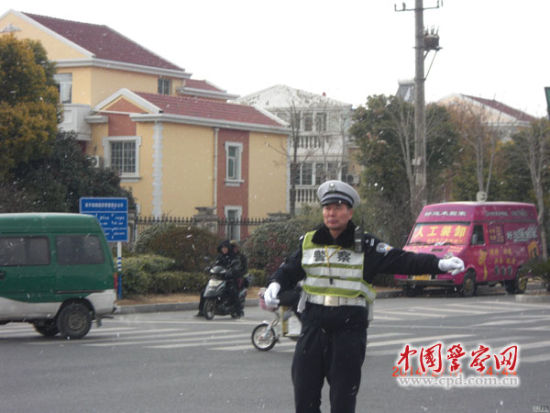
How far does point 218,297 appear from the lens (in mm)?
20641

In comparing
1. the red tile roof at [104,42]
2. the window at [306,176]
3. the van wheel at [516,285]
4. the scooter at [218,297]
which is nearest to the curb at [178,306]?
the scooter at [218,297]

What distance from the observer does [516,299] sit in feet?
86.2

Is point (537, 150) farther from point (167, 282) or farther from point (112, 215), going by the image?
point (112, 215)

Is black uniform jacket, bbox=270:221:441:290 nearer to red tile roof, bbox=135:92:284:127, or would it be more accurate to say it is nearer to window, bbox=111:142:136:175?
red tile roof, bbox=135:92:284:127

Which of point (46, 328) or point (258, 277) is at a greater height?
point (258, 277)

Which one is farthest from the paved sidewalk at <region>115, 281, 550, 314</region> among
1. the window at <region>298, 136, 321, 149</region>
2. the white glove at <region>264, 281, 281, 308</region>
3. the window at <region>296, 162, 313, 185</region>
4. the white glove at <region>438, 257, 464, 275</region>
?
the window at <region>296, 162, 313, 185</region>

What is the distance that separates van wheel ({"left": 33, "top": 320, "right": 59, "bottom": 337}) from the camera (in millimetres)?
16656

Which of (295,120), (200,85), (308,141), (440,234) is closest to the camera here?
(440,234)

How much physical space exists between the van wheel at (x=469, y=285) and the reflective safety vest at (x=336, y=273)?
2210cm

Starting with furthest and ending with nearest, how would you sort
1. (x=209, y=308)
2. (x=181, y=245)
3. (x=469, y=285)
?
(x=469, y=285)
(x=181, y=245)
(x=209, y=308)

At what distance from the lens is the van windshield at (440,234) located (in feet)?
93.6

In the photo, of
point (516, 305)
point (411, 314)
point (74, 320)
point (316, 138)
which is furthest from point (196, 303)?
point (316, 138)

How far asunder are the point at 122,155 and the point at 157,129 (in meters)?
2.56

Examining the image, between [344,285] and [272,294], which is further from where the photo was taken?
[272,294]
